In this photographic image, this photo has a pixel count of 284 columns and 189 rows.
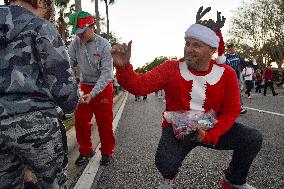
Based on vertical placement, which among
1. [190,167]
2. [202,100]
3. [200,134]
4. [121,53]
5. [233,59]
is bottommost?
[190,167]

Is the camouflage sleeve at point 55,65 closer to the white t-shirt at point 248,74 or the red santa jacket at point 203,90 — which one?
the red santa jacket at point 203,90

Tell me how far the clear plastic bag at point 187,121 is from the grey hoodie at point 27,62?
160cm

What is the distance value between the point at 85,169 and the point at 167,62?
2212 mm

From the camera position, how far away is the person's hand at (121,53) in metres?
3.27

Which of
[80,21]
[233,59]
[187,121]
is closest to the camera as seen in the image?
[187,121]

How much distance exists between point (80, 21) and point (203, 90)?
2290 millimetres

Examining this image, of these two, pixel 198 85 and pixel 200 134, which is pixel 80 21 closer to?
pixel 198 85

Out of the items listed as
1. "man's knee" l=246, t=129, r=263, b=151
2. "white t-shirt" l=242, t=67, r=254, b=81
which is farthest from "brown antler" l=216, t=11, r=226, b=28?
"white t-shirt" l=242, t=67, r=254, b=81

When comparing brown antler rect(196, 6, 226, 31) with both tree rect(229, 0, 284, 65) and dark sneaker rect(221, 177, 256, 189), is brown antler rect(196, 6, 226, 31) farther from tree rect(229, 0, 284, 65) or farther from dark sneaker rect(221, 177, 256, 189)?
tree rect(229, 0, 284, 65)

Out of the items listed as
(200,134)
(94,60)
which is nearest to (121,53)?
(200,134)

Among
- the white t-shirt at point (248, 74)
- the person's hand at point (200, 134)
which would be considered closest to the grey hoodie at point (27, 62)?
the person's hand at point (200, 134)

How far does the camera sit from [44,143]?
2.52 metres

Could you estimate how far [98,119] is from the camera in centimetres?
612

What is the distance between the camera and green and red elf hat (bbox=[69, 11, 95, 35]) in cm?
565
